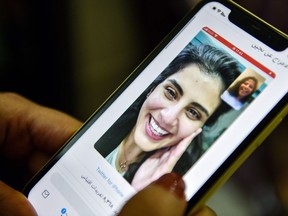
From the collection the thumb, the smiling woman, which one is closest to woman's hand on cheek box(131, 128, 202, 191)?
the smiling woman

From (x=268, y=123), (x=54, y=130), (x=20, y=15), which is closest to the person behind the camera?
(x=268, y=123)

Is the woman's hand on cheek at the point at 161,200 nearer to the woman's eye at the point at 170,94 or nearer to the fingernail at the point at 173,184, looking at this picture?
the fingernail at the point at 173,184

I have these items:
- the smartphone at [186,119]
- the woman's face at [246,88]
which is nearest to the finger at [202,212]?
the smartphone at [186,119]

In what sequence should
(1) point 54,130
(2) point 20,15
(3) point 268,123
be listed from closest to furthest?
(3) point 268,123, (1) point 54,130, (2) point 20,15

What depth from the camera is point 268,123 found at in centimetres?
45

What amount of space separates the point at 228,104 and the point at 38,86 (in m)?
0.55

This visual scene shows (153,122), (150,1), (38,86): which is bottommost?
(38,86)

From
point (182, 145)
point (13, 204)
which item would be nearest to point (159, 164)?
point (182, 145)

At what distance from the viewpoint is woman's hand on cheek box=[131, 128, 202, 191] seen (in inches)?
18.8

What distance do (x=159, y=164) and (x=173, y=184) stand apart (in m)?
0.07

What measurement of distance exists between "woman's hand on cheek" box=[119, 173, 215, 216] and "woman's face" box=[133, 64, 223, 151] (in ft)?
0.27

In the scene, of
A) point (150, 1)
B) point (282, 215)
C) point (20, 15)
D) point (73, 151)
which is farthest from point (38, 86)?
point (282, 215)

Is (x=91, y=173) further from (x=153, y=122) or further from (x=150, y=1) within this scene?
(x=150, y=1)

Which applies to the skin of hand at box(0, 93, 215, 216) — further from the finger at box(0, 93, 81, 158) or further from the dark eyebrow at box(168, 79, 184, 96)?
the dark eyebrow at box(168, 79, 184, 96)
